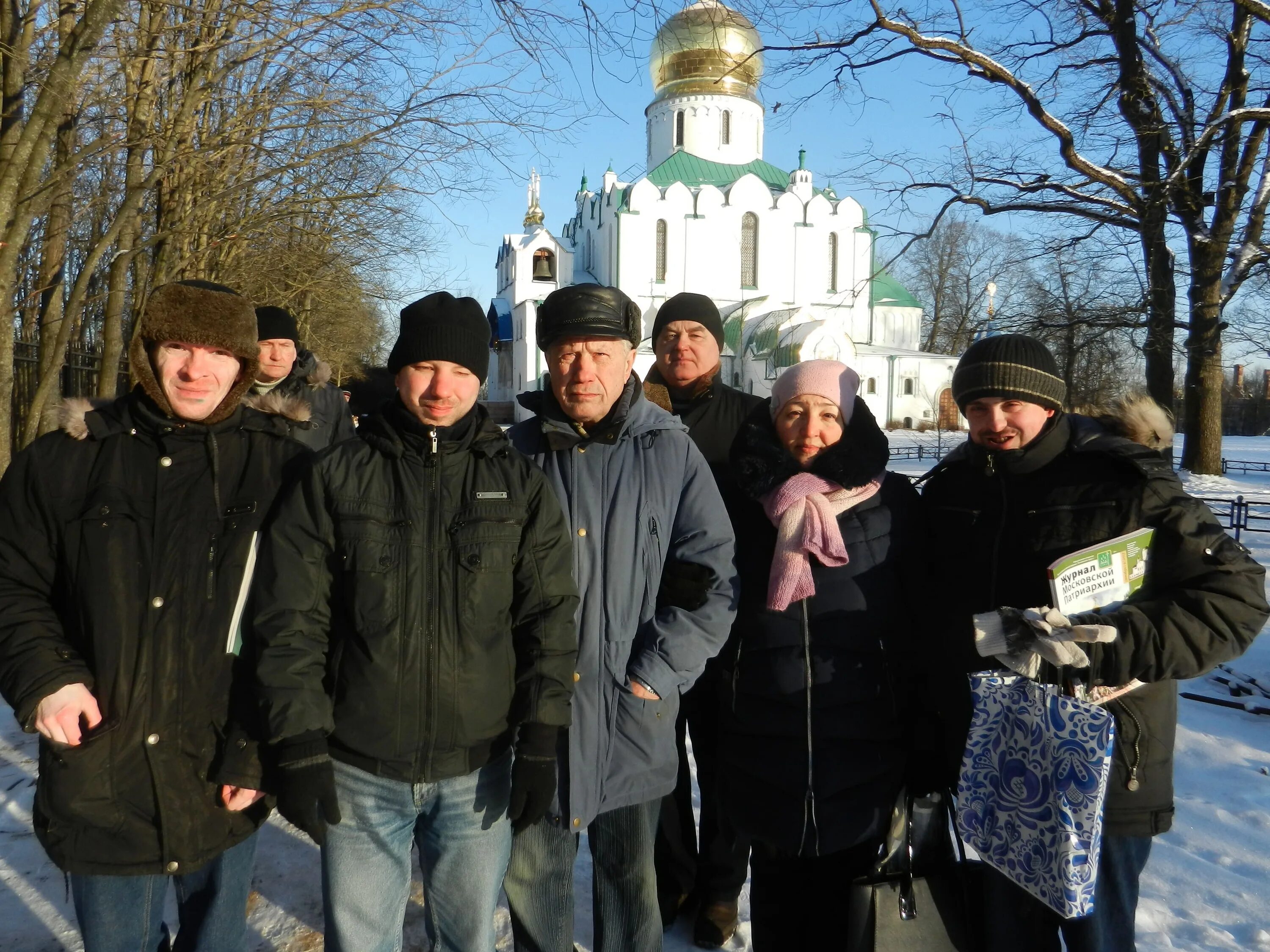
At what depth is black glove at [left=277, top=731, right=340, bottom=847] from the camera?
1.97 m

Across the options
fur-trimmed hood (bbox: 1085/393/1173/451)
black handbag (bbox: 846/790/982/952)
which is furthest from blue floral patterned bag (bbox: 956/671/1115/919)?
fur-trimmed hood (bbox: 1085/393/1173/451)

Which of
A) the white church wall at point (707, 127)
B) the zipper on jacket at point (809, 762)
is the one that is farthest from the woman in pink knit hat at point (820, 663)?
the white church wall at point (707, 127)

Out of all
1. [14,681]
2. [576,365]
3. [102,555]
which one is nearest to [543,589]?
[576,365]

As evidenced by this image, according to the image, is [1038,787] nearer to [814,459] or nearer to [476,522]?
[814,459]

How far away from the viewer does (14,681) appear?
1897mm

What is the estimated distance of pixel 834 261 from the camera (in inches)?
1695

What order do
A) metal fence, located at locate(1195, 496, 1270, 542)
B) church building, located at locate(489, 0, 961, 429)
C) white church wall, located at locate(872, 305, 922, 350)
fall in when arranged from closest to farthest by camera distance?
1. metal fence, located at locate(1195, 496, 1270, 542)
2. church building, located at locate(489, 0, 961, 429)
3. white church wall, located at locate(872, 305, 922, 350)

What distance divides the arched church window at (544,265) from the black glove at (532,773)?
41791mm

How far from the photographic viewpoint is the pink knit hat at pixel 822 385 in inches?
102

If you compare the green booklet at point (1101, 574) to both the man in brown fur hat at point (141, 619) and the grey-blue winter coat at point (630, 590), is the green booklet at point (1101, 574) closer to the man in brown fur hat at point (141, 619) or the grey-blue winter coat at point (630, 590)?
the grey-blue winter coat at point (630, 590)

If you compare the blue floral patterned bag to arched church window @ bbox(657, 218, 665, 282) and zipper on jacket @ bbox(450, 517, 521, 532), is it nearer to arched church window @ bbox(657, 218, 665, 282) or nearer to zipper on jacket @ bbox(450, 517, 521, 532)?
zipper on jacket @ bbox(450, 517, 521, 532)

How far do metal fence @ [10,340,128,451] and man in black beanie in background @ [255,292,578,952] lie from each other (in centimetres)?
638

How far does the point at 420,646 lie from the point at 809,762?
1.11 m

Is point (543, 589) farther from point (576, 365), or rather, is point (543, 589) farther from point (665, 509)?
point (576, 365)
